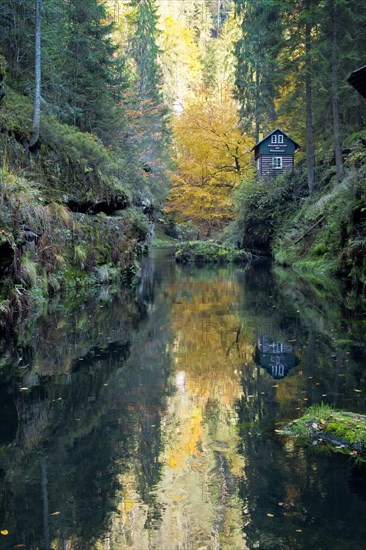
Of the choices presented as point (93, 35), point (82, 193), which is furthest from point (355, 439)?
point (93, 35)

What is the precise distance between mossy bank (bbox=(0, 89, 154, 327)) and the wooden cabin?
17.9 m

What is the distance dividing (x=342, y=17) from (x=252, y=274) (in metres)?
12.9

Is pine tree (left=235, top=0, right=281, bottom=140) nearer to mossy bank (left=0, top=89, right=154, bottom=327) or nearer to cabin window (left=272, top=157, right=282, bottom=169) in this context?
cabin window (left=272, top=157, right=282, bottom=169)

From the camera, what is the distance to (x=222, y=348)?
1011 cm

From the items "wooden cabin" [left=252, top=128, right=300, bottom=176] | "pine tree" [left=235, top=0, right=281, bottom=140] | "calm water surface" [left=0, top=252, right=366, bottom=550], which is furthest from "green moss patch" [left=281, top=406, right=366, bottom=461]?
"wooden cabin" [left=252, top=128, right=300, bottom=176]

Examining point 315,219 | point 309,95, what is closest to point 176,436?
point 315,219

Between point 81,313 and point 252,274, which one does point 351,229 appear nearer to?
point 252,274

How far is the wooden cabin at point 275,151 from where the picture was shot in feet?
135

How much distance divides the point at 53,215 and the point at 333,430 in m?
14.1

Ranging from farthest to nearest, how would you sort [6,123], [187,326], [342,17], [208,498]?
[342,17] → [6,123] → [187,326] → [208,498]

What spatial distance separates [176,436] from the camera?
597 cm

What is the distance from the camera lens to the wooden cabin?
1615 inches

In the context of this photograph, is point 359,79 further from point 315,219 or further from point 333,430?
point 333,430

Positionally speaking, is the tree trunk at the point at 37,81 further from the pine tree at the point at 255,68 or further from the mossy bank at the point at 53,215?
the pine tree at the point at 255,68
